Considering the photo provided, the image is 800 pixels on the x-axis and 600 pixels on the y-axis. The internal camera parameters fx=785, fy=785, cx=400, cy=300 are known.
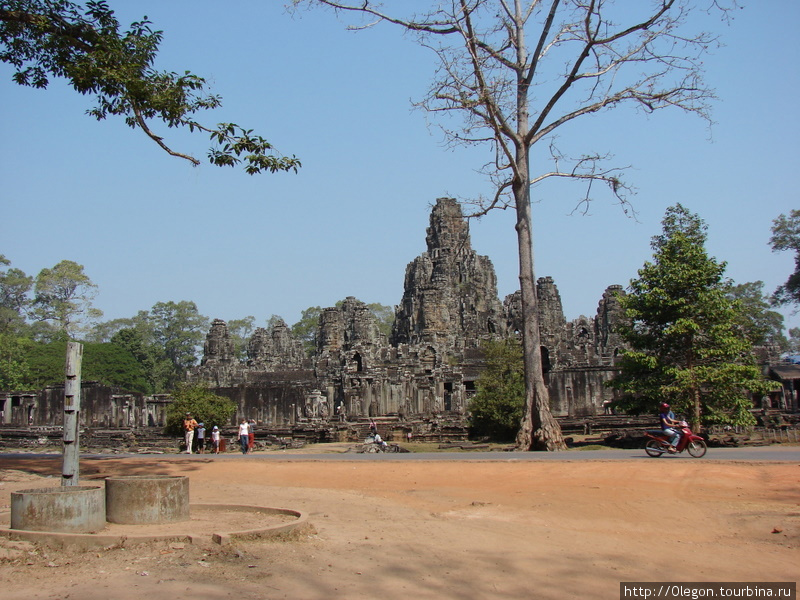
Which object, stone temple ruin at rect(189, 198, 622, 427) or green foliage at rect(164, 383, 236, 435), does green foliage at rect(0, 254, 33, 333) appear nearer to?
stone temple ruin at rect(189, 198, 622, 427)

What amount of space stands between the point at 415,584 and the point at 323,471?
8159 millimetres

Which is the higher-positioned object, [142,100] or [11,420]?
[142,100]

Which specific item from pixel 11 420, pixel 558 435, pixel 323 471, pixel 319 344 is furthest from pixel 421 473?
pixel 319 344

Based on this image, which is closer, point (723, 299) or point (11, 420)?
point (723, 299)

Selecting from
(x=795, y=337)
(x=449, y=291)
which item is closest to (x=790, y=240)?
(x=449, y=291)

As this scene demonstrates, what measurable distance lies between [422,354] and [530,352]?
60.5 ft

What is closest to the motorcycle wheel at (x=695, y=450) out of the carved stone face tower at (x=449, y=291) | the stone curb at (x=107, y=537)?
the stone curb at (x=107, y=537)

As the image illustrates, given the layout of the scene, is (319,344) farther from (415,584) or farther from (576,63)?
(415,584)

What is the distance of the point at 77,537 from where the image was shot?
7000 millimetres

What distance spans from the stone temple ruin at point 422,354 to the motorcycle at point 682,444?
6374 millimetres

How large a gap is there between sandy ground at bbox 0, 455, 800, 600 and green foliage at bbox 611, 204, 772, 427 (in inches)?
242

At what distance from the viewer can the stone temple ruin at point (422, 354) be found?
35.4 metres

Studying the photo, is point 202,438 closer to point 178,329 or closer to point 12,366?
point 12,366

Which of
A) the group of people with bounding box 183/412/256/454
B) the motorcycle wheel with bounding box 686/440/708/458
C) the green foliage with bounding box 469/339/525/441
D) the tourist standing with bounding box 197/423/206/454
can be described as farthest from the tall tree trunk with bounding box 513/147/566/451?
the tourist standing with bounding box 197/423/206/454
